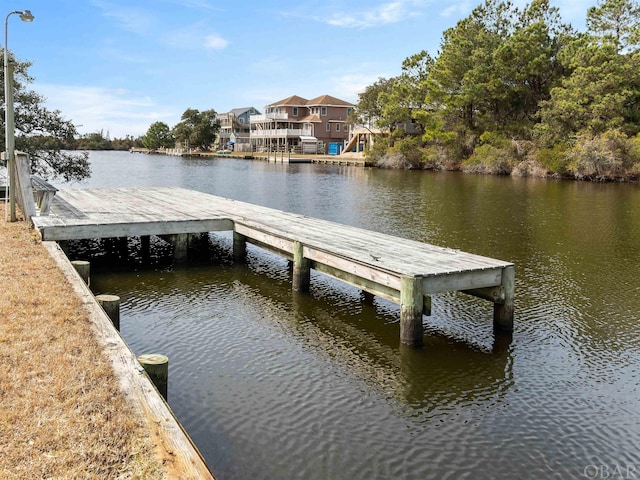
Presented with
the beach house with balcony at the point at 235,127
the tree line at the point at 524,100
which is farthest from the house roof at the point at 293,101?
the tree line at the point at 524,100

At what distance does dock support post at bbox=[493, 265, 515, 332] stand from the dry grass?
661 cm

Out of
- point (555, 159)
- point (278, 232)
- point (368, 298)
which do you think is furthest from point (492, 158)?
point (368, 298)

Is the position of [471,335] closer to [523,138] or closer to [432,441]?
[432,441]

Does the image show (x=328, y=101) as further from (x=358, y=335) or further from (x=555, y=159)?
(x=358, y=335)

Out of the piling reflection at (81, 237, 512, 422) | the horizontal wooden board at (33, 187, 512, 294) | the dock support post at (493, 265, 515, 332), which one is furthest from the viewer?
the dock support post at (493, 265, 515, 332)

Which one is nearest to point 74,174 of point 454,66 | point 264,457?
point 264,457

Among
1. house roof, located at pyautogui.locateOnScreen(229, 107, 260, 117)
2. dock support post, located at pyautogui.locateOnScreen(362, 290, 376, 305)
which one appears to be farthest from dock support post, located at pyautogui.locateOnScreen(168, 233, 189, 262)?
house roof, located at pyautogui.locateOnScreen(229, 107, 260, 117)

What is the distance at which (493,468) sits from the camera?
6.38 meters

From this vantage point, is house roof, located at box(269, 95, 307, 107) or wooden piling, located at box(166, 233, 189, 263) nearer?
wooden piling, located at box(166, 233, 189, 263)

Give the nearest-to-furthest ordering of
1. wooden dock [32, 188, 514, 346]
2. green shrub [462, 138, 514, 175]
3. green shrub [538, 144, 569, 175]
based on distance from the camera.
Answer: wooden dock [32, 188, 514, 346] → green shrub [538, 144, 569, 175] → green shrub [462, 138, 514, 175]

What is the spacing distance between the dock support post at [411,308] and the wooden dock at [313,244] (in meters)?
0.02

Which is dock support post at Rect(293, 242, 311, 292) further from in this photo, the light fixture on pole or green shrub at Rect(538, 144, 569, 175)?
green shrub at Rect(538, 144, 569, 175)

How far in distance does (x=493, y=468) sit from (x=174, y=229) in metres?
10.4

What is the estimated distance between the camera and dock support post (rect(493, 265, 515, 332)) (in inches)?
398
